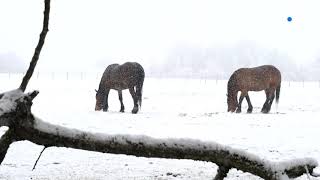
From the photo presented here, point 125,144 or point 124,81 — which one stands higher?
point 125,144

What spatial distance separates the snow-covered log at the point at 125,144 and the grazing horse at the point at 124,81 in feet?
49.9

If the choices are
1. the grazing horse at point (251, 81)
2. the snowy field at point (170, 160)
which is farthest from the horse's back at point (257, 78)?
the snowy field at point (170, 160)

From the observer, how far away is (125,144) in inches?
155

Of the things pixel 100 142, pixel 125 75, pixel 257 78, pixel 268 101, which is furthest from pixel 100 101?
pixel 100 142

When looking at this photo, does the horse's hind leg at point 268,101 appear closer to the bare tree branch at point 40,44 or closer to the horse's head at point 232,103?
the horse's head at point 232,103

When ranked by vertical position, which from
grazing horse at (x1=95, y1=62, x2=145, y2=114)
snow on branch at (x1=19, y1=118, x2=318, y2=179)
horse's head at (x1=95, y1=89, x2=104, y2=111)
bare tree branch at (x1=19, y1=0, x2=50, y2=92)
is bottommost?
horse's head at (x1=95, y1=89, x2=104, y2=111)

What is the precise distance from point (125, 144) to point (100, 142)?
21cm

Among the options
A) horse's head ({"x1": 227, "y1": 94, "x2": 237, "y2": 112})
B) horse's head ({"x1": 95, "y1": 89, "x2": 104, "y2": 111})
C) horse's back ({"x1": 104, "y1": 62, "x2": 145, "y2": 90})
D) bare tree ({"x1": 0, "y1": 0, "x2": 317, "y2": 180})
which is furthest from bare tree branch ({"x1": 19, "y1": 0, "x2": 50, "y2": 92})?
horse's head ({"x1": 95, "y1": 89, "x2": 104, "y2": 111})

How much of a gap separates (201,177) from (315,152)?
3.44m

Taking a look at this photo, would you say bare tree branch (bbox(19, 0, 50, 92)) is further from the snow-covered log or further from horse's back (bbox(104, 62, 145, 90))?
horse's back (bbox(104, 62, 145, 90))

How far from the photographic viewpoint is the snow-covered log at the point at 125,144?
374 centimetres

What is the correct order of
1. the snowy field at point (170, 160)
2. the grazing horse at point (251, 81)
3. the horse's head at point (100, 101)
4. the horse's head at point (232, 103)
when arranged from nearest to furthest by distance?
the snowy field at point (170, 160) → the horse's head at point (232, 103) → the grazing horse at point (251, 81) → the horse's head at point (100, 101)

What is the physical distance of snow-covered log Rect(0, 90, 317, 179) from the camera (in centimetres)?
374

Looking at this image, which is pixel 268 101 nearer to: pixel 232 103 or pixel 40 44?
pixel 232 103
